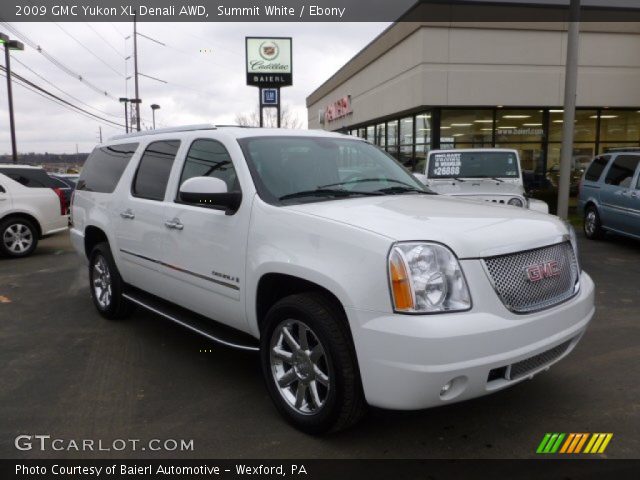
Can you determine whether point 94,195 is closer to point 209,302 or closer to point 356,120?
point 209,302

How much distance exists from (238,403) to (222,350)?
1104 mm

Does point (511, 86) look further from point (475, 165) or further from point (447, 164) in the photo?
point (447, 164)

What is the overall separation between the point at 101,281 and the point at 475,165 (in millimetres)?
6929

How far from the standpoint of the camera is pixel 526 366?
9.95 feet

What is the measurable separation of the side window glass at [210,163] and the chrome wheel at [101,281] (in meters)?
1.84

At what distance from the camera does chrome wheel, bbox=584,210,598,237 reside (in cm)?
1095

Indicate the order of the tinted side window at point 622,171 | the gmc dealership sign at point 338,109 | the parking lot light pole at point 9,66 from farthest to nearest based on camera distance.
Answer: the gmc dealership sign at point 338,109 < the parking lot light pole at point 9,66 < the tinted side window at point 622,171

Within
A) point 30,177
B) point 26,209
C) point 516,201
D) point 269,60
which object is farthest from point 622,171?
point 269,60

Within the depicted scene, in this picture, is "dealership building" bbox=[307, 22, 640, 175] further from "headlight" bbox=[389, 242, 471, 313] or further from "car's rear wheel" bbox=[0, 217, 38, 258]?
"headlight" bbox=[389, 242, 471, 313]

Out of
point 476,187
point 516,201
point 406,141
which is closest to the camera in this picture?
point 516,201

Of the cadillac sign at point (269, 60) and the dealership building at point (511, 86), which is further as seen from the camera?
the cadillac sign at point (269, 60)

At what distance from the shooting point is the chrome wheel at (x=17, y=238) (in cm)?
1002

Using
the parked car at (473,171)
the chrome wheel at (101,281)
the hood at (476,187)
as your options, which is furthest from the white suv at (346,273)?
the parked car at (473,171)

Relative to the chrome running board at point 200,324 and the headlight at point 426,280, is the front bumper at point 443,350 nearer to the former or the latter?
the headlight at point 426,280
